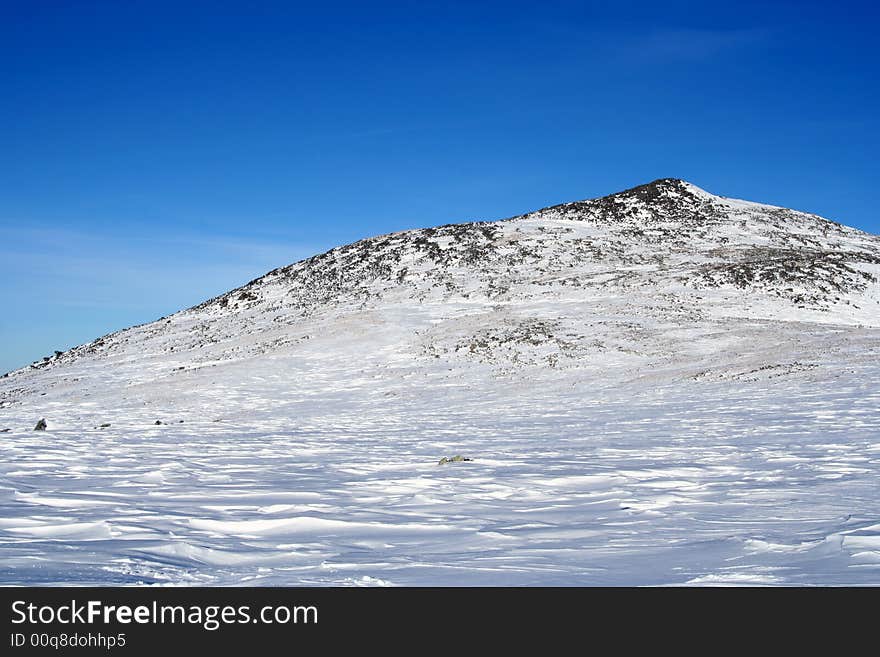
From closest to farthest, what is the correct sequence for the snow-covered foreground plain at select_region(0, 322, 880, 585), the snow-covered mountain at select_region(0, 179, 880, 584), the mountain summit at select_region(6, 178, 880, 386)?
the snow-covered foreground plain at select_region(0, 322, 880, 585) → the snow-covered mountain at select_region(0, 179, 880, 584) → the mountain summit at select_region(6, 178, 880, 386)

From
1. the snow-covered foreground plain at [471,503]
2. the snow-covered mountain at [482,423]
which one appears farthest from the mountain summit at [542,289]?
the snow-covered foreground plain at [471,503]

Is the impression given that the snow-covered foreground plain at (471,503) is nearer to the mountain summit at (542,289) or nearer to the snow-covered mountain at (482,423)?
the snow-covered mountain at (482,423)

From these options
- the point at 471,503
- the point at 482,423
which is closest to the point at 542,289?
the point at 482,423

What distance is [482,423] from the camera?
65.4ft

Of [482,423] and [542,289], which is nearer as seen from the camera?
[482,423]

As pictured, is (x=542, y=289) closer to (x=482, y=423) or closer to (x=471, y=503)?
(x=482, y=423)

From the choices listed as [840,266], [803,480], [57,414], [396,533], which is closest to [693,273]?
[840,266]

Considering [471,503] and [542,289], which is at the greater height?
[542,289]

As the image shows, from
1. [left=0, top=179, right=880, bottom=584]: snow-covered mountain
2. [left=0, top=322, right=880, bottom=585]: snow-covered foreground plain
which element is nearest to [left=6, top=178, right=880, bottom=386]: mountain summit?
[left=0, top=179, right=880, bottom=584]: snow-covered mountain

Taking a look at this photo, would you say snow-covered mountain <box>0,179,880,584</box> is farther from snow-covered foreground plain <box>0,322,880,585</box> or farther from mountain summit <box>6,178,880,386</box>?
mountain summit <box>6,178,880,386</box>

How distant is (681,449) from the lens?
1231cm

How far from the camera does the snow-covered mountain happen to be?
5508 millimetres

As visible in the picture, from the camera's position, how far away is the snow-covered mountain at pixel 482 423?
551cm
